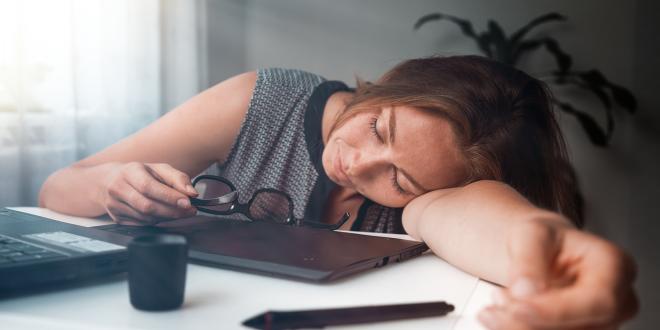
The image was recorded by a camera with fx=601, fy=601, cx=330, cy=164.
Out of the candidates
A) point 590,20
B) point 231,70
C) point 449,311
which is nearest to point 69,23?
point 231,70

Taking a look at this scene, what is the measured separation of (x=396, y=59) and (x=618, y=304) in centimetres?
206

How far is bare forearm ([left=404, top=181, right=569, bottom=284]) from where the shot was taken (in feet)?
1.55

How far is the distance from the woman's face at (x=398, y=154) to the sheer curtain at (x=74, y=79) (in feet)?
2.33

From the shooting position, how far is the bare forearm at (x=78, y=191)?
774mm

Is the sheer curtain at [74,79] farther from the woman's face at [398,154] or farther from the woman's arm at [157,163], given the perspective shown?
the woman's face at [398,154]

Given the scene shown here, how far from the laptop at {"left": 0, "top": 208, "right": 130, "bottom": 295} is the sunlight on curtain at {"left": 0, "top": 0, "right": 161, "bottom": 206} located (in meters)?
0.72

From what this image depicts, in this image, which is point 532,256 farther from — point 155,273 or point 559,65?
point 559,65

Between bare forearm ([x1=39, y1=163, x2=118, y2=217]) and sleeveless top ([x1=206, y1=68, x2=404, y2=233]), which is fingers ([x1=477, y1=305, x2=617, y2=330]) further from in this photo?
sleeveless top ([x1=206, y1=68, x2=404, y2=233])

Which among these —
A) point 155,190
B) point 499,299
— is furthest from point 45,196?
point 499,299

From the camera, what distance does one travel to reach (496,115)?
848 mm

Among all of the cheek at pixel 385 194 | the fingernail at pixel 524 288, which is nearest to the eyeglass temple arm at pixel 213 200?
the cheek at pixel 385 194

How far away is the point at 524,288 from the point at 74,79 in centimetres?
127

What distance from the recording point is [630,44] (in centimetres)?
223

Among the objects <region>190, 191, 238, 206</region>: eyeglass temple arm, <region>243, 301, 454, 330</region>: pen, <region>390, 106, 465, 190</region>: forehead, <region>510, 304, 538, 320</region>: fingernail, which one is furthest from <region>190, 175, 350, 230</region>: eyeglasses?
<region>510, 304, 538, 320</region>: fingernail
